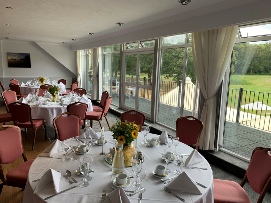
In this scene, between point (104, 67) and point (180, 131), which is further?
point (104, 67)

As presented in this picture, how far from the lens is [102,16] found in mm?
4562

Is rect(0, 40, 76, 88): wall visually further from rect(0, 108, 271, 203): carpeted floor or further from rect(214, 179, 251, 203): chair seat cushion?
rect(214, 179, 251, 203): chair seat cushion

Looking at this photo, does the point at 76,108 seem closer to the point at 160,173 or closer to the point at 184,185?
the point at 160,173

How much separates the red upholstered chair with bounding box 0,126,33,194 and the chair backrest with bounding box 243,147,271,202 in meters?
2.41

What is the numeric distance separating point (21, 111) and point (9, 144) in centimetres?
202

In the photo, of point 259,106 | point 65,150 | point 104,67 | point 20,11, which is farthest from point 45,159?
point 104,67

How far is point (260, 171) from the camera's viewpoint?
6.77 feet

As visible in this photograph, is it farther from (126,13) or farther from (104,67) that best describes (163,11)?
(104,67)

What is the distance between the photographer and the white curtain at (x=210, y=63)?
374 centimetres

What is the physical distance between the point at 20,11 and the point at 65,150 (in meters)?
3.46

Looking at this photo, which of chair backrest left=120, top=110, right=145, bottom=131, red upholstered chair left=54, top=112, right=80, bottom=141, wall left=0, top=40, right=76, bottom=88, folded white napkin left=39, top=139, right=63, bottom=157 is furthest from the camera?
wall left=0, top=40, right=76, bottom=88

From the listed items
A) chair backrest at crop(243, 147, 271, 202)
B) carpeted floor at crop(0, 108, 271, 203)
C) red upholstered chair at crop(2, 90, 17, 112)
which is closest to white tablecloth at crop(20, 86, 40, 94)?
red upholstered chair at crop(2, 90, 17, 112)

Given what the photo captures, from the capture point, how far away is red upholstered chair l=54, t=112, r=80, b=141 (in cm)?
320

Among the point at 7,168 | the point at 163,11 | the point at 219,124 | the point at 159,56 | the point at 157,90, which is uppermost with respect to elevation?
the point at 163,11
